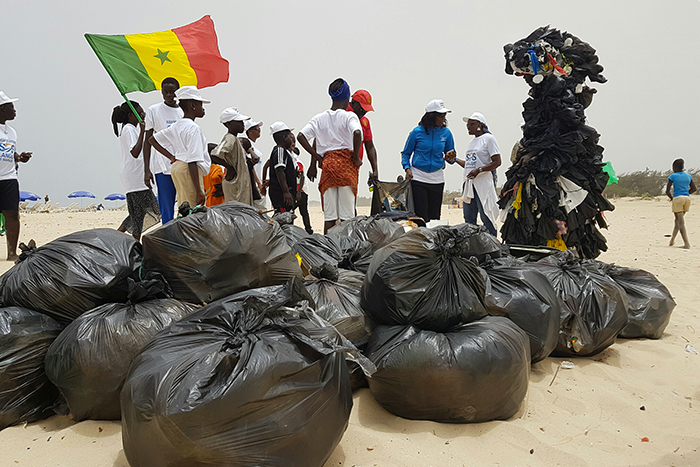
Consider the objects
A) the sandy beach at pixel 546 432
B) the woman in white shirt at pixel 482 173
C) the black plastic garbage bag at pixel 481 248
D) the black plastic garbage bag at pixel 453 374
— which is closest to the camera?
the sandy beach at pixel 546 432

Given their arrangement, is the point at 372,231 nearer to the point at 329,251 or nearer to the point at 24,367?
the point at 329,251

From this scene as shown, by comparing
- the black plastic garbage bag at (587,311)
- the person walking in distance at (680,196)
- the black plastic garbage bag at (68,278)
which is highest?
the black plastic garbage bag at (68,278)

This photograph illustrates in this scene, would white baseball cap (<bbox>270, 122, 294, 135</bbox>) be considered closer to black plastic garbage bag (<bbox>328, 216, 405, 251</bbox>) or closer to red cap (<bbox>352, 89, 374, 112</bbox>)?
red cap (<bbox>352, 89, 374, 112</bbox>)

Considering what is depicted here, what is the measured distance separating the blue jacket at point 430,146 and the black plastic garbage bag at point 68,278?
3.73 metres

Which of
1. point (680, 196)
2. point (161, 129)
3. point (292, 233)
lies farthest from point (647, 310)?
point (680, 196)

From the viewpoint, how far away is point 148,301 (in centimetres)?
206

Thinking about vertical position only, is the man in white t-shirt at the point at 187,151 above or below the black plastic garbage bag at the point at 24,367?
above

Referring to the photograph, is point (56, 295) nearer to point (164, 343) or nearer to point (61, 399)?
point (61, 399)

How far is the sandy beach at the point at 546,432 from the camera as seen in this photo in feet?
5.53

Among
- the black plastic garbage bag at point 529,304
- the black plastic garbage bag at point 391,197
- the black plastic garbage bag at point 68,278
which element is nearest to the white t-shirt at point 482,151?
the black plastic garbage bag at point 391,197

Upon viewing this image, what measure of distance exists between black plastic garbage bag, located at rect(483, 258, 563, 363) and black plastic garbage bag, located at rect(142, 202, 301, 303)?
117cm

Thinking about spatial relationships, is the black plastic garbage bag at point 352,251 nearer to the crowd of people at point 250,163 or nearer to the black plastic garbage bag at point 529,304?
A: the black plastic garbage bag at point 529,304

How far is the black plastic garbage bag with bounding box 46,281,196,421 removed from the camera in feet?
6.02

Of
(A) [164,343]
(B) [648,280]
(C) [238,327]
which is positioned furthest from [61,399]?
(B) [648,280]
